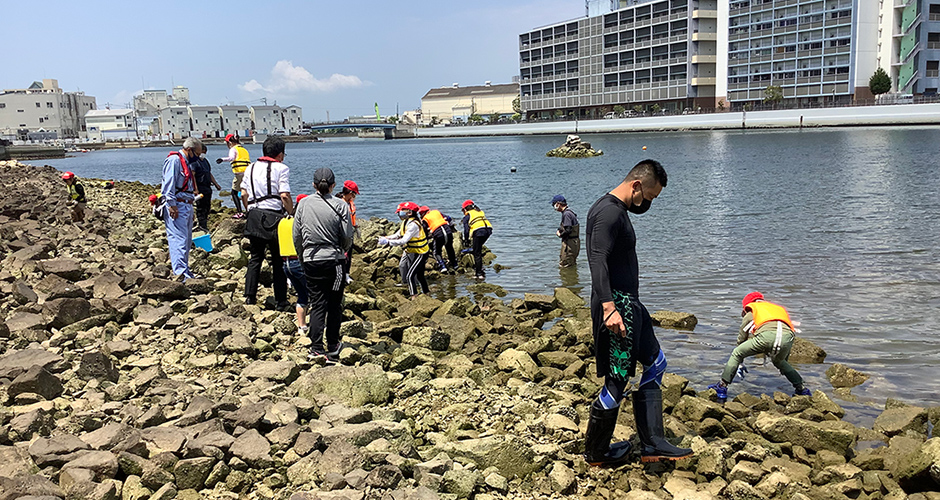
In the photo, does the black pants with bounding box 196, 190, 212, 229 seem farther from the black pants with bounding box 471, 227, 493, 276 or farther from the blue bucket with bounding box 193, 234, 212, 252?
the black pants with bounding box 471, 227, 493, 276

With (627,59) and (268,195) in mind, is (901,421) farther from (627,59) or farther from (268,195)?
(627,59)

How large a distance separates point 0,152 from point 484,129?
10021cm

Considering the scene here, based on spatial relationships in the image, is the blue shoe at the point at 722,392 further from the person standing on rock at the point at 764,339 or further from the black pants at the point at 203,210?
the black pants at the point at 203,210

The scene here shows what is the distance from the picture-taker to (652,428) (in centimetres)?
569

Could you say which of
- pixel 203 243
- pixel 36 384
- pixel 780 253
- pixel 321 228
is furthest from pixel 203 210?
pixel 780 253

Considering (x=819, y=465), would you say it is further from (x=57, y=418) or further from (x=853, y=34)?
(x=853, y=34)

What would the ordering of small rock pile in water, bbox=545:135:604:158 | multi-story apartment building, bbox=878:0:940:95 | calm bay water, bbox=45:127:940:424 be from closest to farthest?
calm bay water, bbox=45:127:940:424, small rock pile in water, bbox=545:135:604:158, multi-story apartment building, bbox=878:0:940:95

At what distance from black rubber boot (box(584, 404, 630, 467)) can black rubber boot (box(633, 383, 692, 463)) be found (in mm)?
189

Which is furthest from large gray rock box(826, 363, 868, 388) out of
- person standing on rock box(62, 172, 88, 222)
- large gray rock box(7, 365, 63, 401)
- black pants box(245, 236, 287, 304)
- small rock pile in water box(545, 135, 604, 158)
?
small rock pile in water box(545, 135, 604, 158)

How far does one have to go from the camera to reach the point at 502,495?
17.2 feet

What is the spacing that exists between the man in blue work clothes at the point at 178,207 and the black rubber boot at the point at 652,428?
7.69 metres

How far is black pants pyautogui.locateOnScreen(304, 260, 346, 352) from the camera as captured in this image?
303 inches

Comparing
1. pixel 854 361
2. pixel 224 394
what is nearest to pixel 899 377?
pixel 854 361

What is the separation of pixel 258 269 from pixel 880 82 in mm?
108591
